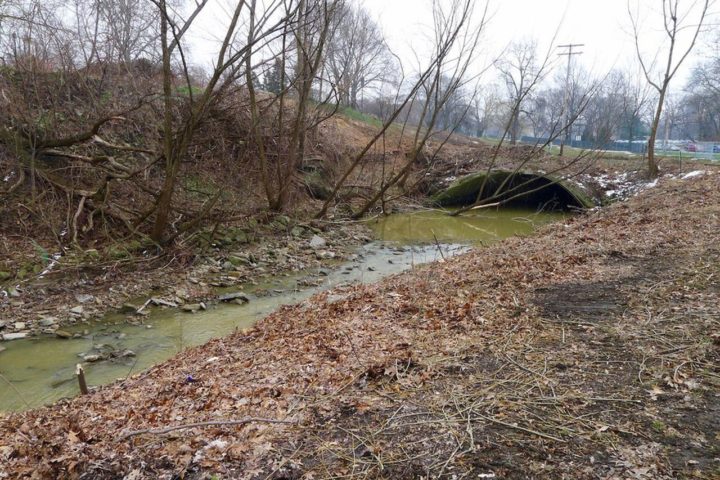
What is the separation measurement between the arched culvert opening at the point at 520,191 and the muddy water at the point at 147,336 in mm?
6452

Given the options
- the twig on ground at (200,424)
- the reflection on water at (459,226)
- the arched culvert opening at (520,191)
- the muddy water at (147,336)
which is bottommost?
the muddy water at (147,336)

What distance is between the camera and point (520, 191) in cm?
1912

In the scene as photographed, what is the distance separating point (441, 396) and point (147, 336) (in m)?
4.80

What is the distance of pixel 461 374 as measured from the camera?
12.1 ft

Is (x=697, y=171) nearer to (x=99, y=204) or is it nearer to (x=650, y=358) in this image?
(x=650, y=358)

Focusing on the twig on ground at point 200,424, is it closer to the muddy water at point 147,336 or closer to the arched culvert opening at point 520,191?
the muddy water at point 147,336

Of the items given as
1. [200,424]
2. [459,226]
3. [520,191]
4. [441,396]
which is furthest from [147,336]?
[520,191]

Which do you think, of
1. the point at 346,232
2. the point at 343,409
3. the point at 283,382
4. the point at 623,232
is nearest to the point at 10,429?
the point at 283,382

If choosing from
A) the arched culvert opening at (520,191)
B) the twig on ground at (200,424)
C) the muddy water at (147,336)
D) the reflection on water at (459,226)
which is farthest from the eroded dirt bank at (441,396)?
the arched culvert opening at (520,191)

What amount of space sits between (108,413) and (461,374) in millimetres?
2690

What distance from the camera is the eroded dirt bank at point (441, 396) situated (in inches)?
104

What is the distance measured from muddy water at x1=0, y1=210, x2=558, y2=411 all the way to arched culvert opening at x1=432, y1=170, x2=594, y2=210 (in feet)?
21.2

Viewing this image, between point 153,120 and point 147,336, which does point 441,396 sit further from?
point 153,120

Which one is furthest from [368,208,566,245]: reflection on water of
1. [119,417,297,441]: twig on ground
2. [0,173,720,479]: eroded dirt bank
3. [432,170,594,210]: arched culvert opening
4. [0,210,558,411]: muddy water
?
[119,417,297,441]: twig on ground
